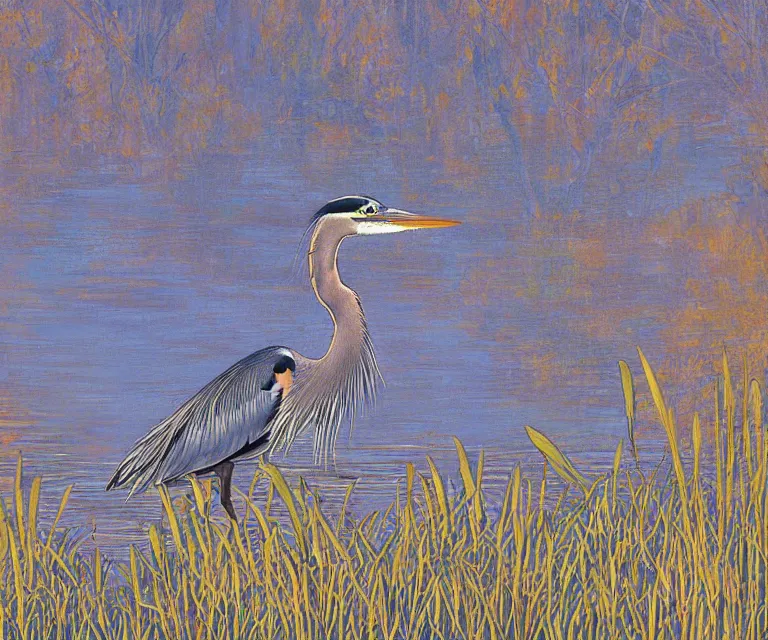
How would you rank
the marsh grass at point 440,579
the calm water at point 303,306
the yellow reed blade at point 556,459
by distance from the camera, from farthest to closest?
1. the calm water at point 303,306
2. the yellow reed blade at point 556,459
3. the marsh grass at point 440,579

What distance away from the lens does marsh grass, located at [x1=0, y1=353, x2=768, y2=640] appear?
2.24 meters

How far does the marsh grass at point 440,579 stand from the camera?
2242 millimetres

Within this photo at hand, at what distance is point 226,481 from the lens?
3.65m

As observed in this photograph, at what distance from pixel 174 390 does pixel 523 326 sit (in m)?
1.20

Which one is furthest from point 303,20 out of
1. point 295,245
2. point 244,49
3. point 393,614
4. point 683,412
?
point 393,614

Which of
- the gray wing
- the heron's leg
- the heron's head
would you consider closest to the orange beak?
the heron's head

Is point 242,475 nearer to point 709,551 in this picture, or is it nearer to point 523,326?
point 523,326

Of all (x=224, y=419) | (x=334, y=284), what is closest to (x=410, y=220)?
(x=334, y=284)

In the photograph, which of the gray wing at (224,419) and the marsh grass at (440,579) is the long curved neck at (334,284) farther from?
the marsh grass at (440,579)

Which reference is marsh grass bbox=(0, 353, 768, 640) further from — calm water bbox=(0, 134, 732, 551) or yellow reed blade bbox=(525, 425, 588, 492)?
calm water bbox=(0, 134, 732, 551)

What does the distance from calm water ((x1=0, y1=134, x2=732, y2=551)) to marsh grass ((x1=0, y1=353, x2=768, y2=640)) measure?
790 mm

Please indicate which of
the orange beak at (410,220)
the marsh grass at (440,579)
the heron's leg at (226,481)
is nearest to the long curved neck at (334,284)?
the orange beak at (410,220)

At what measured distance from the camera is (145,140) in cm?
402

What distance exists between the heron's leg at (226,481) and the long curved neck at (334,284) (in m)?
0.59
